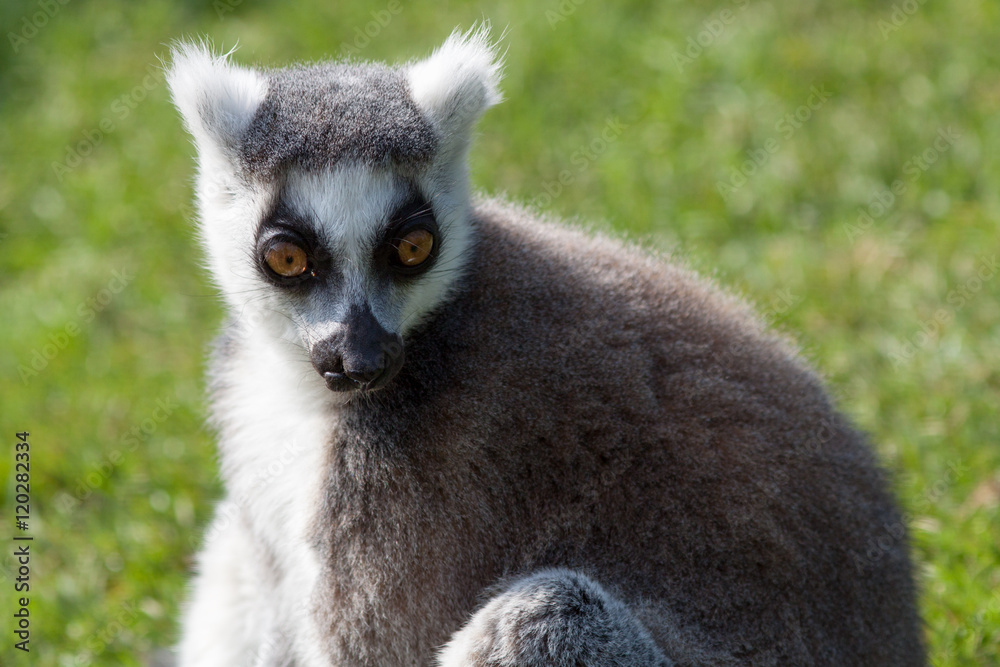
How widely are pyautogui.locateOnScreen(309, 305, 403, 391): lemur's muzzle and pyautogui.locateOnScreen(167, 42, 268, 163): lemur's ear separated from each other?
916 millimetres

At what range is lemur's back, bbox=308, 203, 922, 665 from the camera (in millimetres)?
3838

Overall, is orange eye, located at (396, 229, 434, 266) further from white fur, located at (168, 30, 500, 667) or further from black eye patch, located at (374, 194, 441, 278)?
white fur, located at (168, 30, 500, 667)

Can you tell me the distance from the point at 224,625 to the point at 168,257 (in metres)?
4.19

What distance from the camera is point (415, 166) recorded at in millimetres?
3898

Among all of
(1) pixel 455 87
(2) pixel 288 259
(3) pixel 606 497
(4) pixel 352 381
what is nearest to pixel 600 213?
(1) pixel 455 87

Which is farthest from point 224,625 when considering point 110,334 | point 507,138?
point 507,138

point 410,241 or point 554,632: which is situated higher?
point 410,241

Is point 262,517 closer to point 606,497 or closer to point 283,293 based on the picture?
point 283,293

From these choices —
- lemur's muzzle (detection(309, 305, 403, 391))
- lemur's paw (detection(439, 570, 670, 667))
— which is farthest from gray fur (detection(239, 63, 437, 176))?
lemur's paw (detection(439, 570, 670, 667))

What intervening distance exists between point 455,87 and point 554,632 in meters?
2.10

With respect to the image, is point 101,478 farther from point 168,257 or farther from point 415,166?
point 415,166

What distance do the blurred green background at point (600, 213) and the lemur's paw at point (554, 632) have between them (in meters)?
1.94

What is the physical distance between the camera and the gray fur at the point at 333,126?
375cm

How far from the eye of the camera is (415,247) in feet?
12.4
